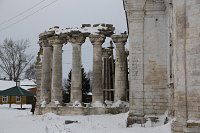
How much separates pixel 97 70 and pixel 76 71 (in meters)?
1.64

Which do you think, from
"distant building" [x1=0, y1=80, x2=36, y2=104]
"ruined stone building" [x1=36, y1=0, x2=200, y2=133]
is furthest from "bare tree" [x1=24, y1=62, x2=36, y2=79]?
"ruined stone building" [x1=36, y1=0, x2=200, y2=133]

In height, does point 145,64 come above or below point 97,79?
above

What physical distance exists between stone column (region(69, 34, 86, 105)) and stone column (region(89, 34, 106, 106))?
1075 mm

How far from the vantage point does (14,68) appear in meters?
45.7

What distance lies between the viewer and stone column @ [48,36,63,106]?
21.8 meters

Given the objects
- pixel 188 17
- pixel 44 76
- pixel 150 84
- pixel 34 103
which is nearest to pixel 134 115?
pixel 150 84

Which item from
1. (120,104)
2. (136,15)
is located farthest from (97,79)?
(136,15)

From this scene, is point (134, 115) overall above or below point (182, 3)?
below

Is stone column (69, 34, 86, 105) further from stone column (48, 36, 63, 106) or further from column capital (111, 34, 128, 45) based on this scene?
column capital (111, 34, 128, 45)

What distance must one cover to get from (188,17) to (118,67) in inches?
455

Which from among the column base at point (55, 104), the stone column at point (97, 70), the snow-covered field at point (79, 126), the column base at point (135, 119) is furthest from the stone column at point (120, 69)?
the column base at point (135, 119)

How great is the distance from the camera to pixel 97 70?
2083 centimetres

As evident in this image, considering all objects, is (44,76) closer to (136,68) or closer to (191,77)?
(136,68)

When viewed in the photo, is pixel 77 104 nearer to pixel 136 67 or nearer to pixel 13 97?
pixel 136 67
